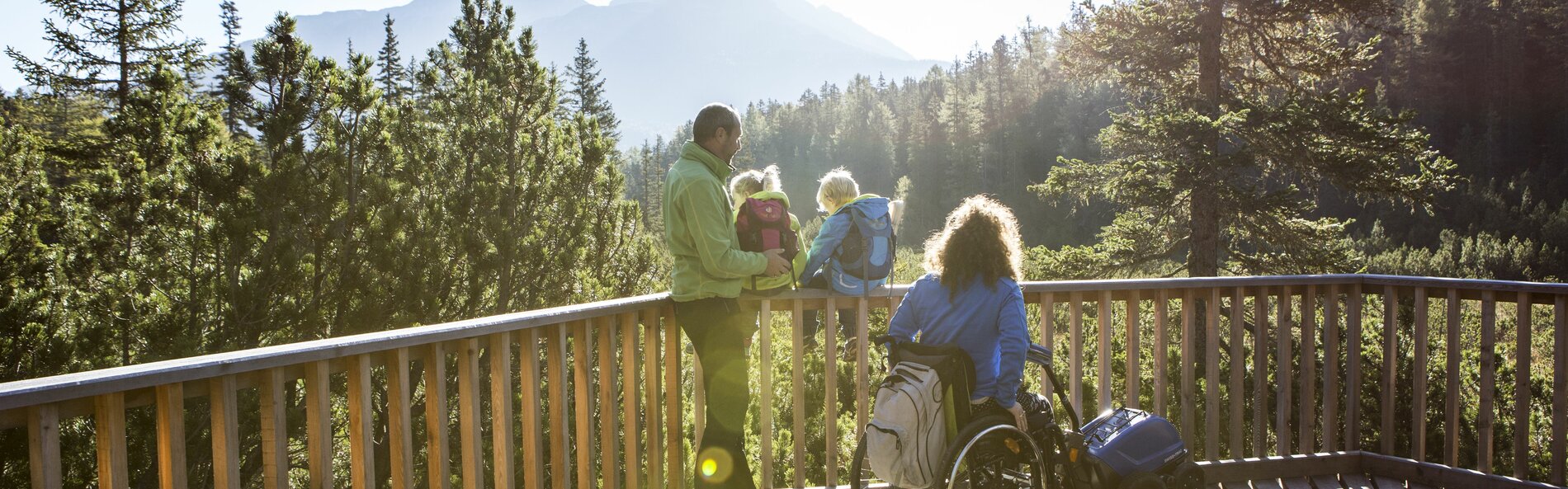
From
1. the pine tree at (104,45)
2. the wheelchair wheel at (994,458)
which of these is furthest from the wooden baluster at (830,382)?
the pine tree at (104,45)

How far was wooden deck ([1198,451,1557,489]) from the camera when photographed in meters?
4.16

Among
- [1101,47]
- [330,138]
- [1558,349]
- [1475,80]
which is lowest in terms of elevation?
[1558,349]

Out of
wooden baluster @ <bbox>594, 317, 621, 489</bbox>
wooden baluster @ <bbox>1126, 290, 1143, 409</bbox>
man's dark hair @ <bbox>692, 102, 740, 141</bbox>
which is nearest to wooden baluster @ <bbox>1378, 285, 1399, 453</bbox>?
wooden baluster @ <bbox>1126, 290, 1143, 409</bbox>

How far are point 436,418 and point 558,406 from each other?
20.8 inches

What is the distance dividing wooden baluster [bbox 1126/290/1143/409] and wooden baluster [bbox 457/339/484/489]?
2762 mm

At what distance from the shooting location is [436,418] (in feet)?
8.19

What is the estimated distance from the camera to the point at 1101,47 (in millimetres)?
14445

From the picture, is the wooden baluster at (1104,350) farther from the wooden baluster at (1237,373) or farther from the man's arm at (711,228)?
the man's arm at (711,228)

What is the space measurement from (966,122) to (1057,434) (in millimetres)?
77707

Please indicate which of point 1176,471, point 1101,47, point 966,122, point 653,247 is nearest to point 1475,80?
point 966,122

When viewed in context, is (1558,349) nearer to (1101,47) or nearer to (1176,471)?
(1176,471)

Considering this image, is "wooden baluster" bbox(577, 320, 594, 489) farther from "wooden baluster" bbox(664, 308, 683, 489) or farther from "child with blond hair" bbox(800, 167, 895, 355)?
"child with blond hair" bbox(800, 167, 895, 355)

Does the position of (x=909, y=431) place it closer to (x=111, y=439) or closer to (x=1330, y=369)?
(x=111, y=439)

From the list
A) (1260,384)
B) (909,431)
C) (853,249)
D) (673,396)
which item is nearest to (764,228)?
(853,249)
